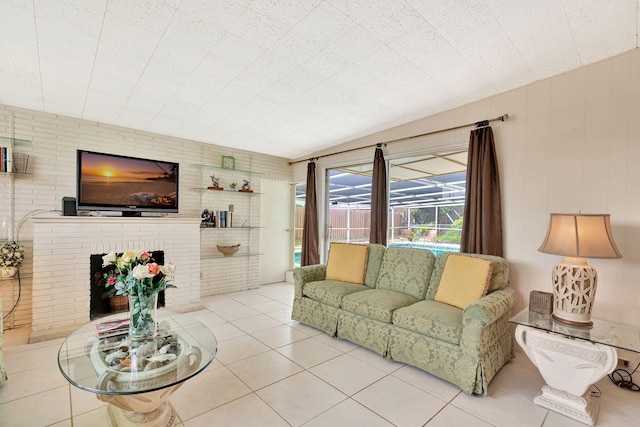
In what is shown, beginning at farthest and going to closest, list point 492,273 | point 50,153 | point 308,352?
point 50,153
point 308,352
point 492,273

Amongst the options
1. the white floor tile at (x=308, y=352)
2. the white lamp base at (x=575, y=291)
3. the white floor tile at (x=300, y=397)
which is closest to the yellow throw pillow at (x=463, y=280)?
the white lamp base at (x=575, y=291)

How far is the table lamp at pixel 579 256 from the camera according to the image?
204 centimetres

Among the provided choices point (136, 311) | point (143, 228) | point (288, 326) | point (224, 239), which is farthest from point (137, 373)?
point (224, 239)

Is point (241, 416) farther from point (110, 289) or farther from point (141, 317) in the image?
point (110, 289)

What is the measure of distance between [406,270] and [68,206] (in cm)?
383

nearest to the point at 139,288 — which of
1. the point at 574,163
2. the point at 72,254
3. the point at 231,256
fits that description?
the point at 72,254

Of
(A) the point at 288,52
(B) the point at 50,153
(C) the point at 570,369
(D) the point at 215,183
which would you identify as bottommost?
(C) the point at 570,369

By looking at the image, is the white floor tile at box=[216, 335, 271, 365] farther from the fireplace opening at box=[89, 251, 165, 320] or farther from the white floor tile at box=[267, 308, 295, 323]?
the fireplace opening at box=[89, 251, 165, 320]

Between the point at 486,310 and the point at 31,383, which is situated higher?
the point at 486,310

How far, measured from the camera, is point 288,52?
91.6 inches

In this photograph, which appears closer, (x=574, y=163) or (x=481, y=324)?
(x=481, y=324)

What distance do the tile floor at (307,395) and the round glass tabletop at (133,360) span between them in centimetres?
41

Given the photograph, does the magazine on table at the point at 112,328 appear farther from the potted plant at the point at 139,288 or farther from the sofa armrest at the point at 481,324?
the sofa armrest at the point at 481,324

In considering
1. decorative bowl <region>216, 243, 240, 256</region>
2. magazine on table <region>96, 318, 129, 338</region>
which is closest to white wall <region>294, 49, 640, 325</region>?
magazine on table <region>96, 318, 129, 338</region>
